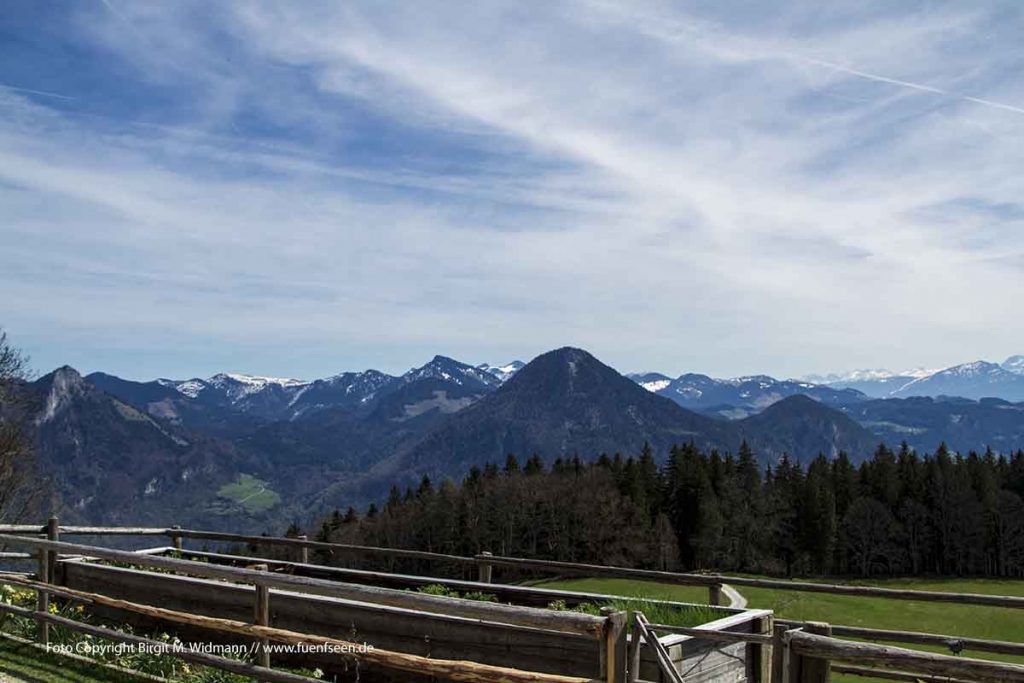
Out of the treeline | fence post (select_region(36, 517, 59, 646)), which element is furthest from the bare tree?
the treeline

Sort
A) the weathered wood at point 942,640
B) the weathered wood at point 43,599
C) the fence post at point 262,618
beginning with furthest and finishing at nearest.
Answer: the weathered wood at point 43,599 → the fence post at point 262,618 → the weathered wood at point 942,640

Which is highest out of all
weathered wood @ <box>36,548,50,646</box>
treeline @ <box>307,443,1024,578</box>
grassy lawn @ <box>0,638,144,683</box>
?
weathered wood @ <box>36,548,50,646</box>

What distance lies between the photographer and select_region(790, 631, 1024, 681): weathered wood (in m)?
5.21

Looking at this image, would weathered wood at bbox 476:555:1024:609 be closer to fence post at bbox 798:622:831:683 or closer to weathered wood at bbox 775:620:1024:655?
weathered wood at bbox 775:620:1024:655

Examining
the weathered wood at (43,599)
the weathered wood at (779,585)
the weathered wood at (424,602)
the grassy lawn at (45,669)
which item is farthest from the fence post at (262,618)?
the weathered wood at (43,599)

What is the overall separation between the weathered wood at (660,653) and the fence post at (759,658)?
1808 millimetres

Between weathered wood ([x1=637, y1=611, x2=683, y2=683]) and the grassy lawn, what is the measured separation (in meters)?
5.88

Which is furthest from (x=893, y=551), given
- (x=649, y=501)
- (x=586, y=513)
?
(x=586, y=513)

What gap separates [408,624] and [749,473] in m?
94.7

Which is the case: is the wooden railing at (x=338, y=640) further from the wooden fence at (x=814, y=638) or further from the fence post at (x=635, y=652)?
the fence post at (x=635, y=652)

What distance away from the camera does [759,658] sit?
8.65m

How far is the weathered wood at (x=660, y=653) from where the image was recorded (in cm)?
704

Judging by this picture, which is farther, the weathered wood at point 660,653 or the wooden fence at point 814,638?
the weathered wood at point 660,653

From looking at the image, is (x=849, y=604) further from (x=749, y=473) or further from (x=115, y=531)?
(x=749, y=473)
